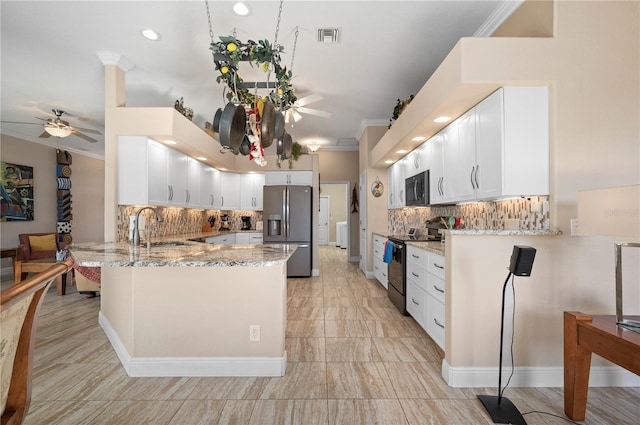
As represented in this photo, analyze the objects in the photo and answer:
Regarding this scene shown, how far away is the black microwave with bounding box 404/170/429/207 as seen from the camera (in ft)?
12.2

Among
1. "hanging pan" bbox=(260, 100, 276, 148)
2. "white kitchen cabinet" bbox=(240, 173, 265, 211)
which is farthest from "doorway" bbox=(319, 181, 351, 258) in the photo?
"hanging pan" bbox=(260, 100, 276, 148)

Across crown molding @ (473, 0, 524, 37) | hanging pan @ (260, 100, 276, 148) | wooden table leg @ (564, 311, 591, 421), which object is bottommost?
wooden table leg @ (564, 311, 591, 421)

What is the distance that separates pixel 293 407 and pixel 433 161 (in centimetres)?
279

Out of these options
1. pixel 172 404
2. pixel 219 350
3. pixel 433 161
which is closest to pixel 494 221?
pixel 433 161

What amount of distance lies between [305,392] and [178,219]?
3958 millimetres

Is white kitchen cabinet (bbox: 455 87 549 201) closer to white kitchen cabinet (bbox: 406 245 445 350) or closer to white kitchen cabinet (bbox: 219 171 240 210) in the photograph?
white kitchen cabinet (bbox: 406 245 445 350)

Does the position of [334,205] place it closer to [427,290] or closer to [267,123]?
[427,290]

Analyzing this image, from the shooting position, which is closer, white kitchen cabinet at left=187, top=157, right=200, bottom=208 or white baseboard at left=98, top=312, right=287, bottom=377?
white baseboard at left=98, top=312, right=287, bottom=377

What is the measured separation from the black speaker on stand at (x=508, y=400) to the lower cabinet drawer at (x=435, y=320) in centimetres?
58

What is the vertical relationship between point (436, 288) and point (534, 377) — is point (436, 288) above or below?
above

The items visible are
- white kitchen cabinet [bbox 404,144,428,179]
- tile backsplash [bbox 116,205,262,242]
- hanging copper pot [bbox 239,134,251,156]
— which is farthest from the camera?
white kitchen cabinet [bbox 404,144,428,179]

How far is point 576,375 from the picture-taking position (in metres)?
1.80

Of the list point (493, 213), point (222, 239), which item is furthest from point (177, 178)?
point (493, 213)

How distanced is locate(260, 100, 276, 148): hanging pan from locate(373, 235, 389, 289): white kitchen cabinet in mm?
2894
